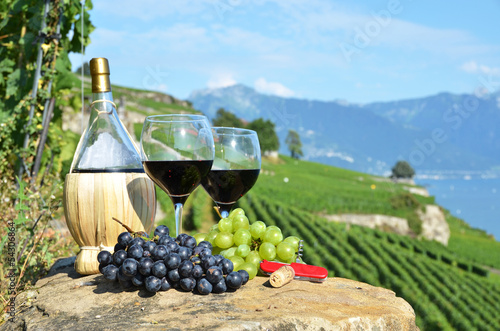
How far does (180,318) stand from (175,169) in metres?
0.66

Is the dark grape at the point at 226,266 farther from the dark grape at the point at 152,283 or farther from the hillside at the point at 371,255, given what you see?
the hillside at the point at 371,255

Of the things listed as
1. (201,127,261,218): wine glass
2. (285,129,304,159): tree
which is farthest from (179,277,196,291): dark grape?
(285,129,304,159): tree

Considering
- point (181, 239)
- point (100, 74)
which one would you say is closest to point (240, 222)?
point (181, 239)

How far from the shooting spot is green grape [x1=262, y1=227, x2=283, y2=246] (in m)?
2.13

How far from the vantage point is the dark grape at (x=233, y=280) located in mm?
1717

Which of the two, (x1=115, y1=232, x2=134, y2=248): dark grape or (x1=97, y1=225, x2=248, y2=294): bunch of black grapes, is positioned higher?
(x1=115, y1=232, x2=134, y2=248): dark grape

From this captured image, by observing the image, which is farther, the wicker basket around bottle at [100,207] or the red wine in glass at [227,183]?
the red wine in glass at [227,183]

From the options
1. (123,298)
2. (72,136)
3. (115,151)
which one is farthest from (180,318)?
(72,136)

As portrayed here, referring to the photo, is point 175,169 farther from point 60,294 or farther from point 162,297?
point 60,294

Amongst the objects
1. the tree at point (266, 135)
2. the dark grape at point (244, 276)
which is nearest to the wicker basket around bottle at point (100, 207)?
the dark grape at point (244, 276)

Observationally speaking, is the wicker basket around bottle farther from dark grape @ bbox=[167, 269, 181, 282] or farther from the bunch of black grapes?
dark grape @ bbox=[167, 269, 181, 282]

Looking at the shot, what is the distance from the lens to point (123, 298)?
1676mm

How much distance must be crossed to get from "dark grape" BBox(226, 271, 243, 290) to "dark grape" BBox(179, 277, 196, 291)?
14 centimetres

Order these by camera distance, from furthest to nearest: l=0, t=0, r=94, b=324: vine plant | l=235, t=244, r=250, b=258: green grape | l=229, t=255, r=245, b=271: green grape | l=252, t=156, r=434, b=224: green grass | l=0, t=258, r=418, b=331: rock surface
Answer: l=252, t=156, r=434, b=224: green grass, l=0, t=0, r=94, b=324: vine plant, l=235, t=244, r=250, b=258: green grape, l=229, t=255, r=245, b=271: green grape, l=0, t=258, r=418, b=331: rock surface
